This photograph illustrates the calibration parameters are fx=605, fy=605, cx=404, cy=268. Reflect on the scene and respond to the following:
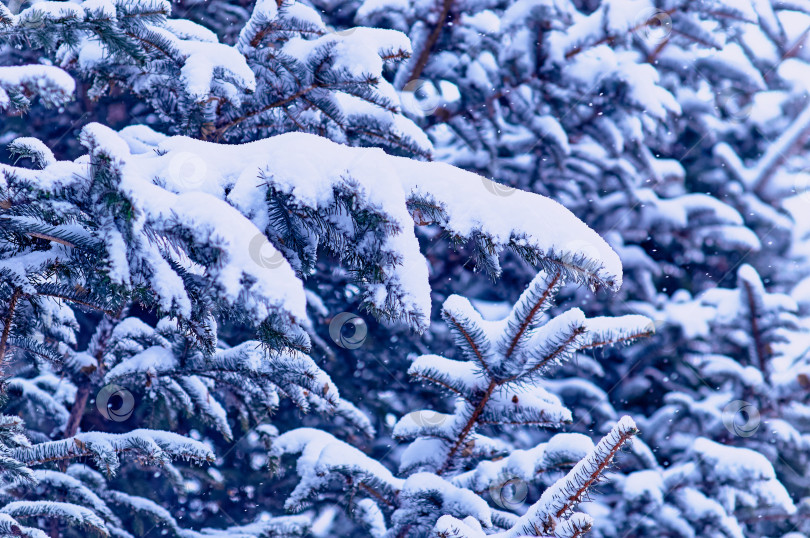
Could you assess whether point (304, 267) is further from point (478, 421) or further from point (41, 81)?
point (41, 81)

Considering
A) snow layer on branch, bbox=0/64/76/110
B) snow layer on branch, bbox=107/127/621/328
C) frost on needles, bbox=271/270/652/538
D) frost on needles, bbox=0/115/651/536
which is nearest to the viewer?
frost on needles, bbox=0/115/651/536

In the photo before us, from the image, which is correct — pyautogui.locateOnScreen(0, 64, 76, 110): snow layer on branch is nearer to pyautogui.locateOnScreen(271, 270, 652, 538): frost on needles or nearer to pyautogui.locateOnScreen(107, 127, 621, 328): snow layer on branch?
pyautogui.locateOnScreen(107, 127, 621, 328): snow layer on branch

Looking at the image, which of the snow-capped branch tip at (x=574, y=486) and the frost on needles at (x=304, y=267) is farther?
the snow-capped branch tip at (x=574, y=486)

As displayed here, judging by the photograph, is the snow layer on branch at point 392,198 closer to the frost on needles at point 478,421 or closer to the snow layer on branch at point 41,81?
the frost on needles at point 478,421

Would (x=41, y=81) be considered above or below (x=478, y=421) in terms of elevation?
above

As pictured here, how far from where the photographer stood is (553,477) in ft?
13.2

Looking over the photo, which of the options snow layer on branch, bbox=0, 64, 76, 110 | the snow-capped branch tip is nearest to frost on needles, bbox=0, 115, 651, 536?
the snow-capped branch tip

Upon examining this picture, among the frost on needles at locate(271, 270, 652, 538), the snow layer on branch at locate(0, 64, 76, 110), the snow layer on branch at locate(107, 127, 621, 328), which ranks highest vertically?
the snow layer on branch at locate(107, 127, 621, 328)

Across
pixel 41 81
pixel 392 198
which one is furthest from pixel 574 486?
pixel 41 81

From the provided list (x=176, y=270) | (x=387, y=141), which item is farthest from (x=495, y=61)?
(x=176, y=270)

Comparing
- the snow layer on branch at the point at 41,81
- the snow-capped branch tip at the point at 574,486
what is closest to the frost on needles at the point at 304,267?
the snow-capped branch tip at the point at 574,486

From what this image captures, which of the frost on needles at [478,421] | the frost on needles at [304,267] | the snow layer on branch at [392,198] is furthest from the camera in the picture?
the frost on needles at [478,421]

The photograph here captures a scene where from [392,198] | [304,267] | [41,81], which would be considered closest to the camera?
[392,198]

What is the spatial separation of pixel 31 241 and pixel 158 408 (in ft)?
5.78
